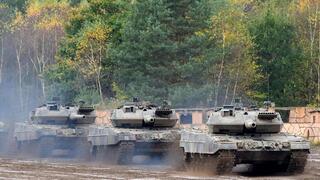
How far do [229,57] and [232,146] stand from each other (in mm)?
34231

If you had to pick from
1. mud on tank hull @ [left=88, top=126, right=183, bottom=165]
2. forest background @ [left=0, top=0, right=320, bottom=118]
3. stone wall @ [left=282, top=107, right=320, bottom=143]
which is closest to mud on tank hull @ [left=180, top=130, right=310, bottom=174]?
mud on tank hull @ [left=88, top=126, right=183, bottom=165]

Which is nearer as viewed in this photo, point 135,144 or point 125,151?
point 125,151

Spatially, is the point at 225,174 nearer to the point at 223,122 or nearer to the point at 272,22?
the point at 223,122

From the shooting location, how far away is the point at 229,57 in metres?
53.2

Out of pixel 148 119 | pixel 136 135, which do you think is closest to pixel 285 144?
pixel 136 135

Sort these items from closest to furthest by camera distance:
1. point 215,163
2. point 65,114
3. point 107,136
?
point 215,163, point 107,136, point 65,114

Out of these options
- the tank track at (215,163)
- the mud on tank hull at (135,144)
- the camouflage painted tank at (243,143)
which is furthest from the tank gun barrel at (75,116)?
the tank track at (215,163)

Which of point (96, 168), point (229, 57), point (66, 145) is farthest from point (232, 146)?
point (229, 57)

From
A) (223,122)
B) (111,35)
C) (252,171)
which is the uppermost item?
(111,35)

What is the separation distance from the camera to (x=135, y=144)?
24.2 meters

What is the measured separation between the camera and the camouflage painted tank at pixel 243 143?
19.4 metres

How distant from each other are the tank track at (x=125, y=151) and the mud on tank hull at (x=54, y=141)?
4.28 meters

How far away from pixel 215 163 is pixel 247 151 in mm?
802

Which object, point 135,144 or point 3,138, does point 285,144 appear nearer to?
point 135,144
